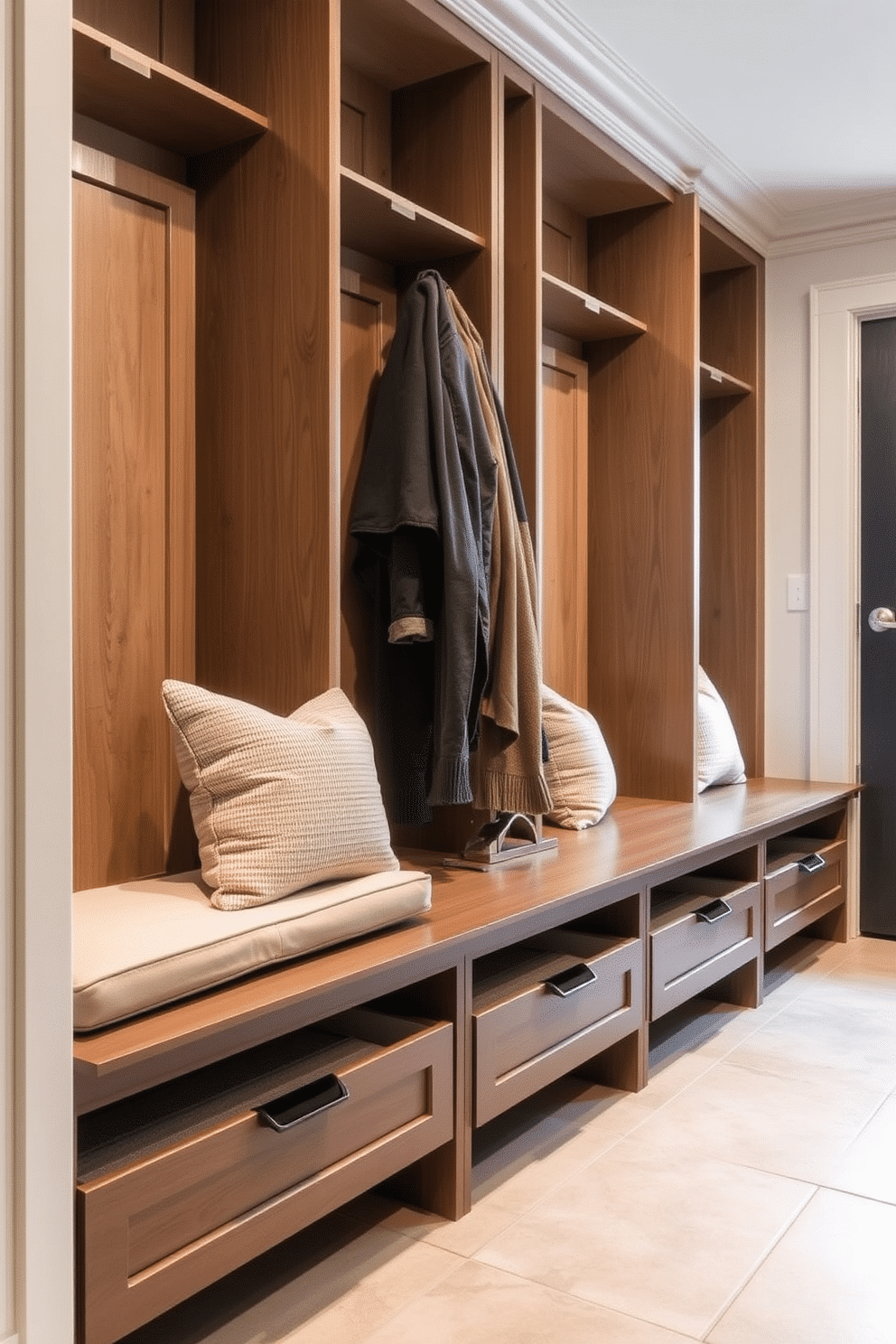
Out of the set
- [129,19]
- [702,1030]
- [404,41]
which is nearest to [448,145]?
[404,41]

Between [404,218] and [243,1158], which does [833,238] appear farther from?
[243,1158]

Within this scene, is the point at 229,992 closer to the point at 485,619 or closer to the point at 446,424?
the point at 485,619

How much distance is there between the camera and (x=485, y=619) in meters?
2.27

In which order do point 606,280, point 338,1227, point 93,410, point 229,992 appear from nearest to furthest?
1. point 229,992
2. point 338,1227
3. point 93,410
4. point 606,280

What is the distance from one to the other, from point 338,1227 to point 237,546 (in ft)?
3.86

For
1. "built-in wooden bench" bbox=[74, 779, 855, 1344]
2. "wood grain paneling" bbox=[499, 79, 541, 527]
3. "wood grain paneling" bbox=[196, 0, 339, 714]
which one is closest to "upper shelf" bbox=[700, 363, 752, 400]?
"wood grain paneling" bbox=[499, 79, 541, 527]

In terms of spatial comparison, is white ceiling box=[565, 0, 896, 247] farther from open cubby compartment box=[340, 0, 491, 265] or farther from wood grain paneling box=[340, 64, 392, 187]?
wood grain paneling box=[340, 64, 392, 187]

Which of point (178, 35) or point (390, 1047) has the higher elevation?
point (178, 35)

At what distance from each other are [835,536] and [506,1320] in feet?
9.37

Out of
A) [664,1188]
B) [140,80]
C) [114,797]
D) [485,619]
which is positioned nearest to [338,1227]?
[664,1188]

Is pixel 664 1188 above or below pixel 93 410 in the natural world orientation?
below

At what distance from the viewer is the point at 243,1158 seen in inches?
56.4

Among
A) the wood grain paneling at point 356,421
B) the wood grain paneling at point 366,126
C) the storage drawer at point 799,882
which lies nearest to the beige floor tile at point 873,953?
the storage drawer at point 799,882

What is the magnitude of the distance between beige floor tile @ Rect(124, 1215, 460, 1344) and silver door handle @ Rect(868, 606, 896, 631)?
8.64 ft
